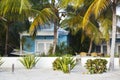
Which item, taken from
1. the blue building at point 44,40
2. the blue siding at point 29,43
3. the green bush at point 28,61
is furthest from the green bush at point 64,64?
the blue building at point 44,40

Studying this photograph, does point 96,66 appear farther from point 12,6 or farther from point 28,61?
point 12,6

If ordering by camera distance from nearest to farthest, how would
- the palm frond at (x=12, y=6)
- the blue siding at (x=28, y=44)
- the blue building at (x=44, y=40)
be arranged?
the palm frond at (x=12, y=6), the blue siding at (x=28, y=44), the blue building at (x=44, y=40)

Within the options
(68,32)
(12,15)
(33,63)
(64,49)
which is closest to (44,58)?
(33,63)

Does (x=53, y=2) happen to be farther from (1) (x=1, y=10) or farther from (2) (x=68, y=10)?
(1) (x=1, y=10)

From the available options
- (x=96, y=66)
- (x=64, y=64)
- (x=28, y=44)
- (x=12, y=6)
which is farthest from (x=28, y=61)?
(x=28, y=44)

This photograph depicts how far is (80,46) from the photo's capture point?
38.3 metres

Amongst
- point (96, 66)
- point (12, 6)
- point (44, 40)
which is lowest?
point (96, 66)

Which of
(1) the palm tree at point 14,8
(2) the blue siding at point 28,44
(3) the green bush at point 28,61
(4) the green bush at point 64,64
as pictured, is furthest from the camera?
(2) the blue siding at point 28,44

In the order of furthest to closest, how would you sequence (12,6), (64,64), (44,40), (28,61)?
(44,40)
(12,6)
(28,61)
(64,64)

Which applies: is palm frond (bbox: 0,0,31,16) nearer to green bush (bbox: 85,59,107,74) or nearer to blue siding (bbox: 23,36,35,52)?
green bush (bbox: 85,59,107,74)

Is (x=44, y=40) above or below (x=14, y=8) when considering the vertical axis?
below

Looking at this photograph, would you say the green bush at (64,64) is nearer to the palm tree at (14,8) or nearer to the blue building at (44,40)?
the palm tree at (14,8)

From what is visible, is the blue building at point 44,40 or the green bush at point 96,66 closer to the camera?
the green bush at point 96,66

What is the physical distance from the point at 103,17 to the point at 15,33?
8428 mm
